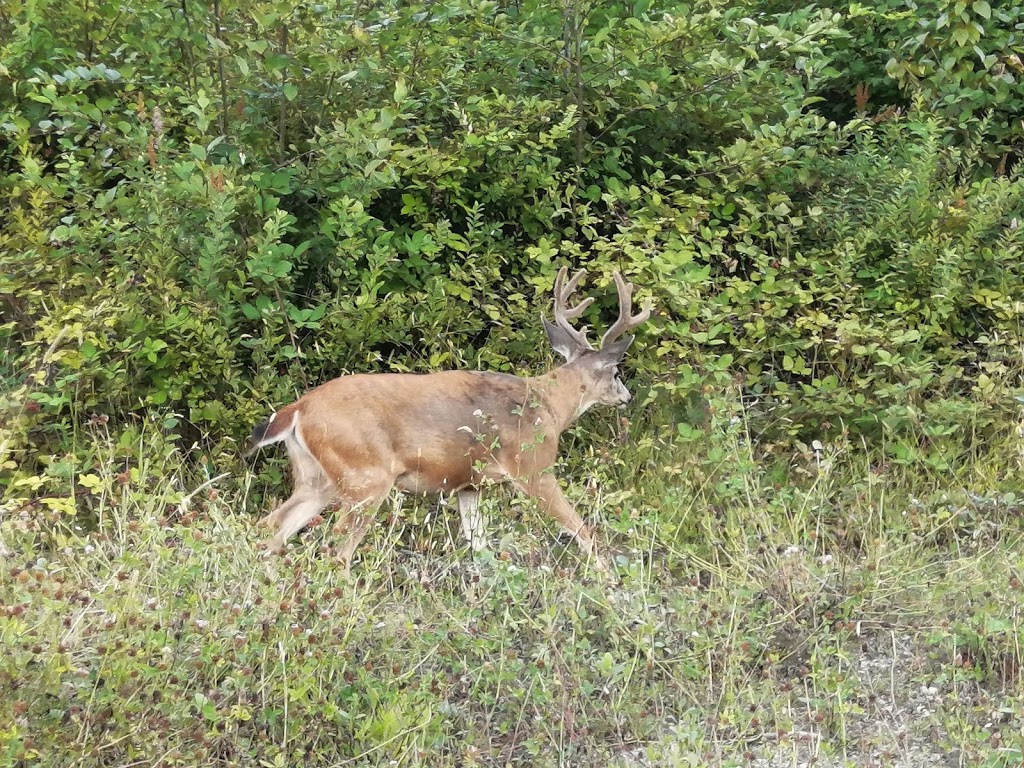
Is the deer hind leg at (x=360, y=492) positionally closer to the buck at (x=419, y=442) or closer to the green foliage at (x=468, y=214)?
the buck at (x=419, y=442)

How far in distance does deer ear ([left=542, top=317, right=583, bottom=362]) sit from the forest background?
0.28 metres

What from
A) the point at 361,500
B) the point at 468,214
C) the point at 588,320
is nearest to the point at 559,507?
the point at 361,500

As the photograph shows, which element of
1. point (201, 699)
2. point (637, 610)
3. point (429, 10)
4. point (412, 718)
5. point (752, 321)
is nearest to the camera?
point (201, 699)

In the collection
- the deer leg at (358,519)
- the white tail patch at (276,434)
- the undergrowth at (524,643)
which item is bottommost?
the deer leg at (358,519)

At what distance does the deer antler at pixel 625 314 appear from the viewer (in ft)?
22.6

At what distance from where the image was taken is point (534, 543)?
5.36m

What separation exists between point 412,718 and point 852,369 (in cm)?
377

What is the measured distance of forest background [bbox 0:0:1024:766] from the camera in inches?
180

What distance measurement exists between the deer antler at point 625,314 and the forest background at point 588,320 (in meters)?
0.17

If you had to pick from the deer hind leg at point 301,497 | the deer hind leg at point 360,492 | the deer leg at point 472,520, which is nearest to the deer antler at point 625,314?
the deer leg at point 472,520

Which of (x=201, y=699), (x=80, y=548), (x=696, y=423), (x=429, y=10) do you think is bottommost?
(x=696, y=423)

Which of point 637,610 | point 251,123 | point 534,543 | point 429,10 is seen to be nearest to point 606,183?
point 429,10

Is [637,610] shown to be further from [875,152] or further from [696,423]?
[875,152]

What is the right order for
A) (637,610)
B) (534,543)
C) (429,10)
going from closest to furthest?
(637,610)
(534,543)
(429,10)
